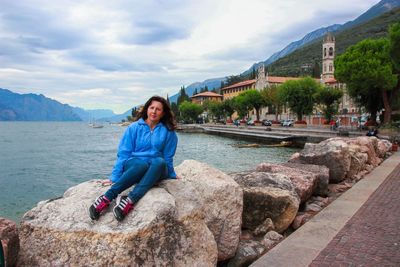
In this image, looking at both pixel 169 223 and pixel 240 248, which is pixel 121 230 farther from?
pixel 240 248

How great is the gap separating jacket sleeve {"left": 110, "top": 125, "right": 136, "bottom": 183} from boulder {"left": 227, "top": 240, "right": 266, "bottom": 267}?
2014 millimetres

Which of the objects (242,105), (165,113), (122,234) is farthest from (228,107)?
(122,234)

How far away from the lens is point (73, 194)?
4.59 meters

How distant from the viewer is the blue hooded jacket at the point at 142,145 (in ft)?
15.0

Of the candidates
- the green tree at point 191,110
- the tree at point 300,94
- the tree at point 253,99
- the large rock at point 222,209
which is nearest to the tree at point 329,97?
the tree at point 300,94

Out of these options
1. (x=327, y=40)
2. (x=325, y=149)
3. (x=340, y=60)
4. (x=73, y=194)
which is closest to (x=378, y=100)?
(x=340, y=60)

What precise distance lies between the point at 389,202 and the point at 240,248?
4.23m

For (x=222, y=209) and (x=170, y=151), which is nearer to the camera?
(x=170, y=151)

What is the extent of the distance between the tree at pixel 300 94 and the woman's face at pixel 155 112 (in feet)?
187

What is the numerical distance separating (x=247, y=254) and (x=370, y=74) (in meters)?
35.1

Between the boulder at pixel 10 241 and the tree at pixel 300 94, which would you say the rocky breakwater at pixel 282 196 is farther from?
the tree at pixel 300 94

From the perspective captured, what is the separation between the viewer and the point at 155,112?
479 cm

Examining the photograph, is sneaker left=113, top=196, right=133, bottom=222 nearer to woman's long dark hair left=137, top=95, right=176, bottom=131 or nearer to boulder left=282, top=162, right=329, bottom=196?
woman's long dark hair left=137, top=95, right=176, bottom=131

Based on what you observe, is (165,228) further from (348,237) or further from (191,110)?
(191,110)
